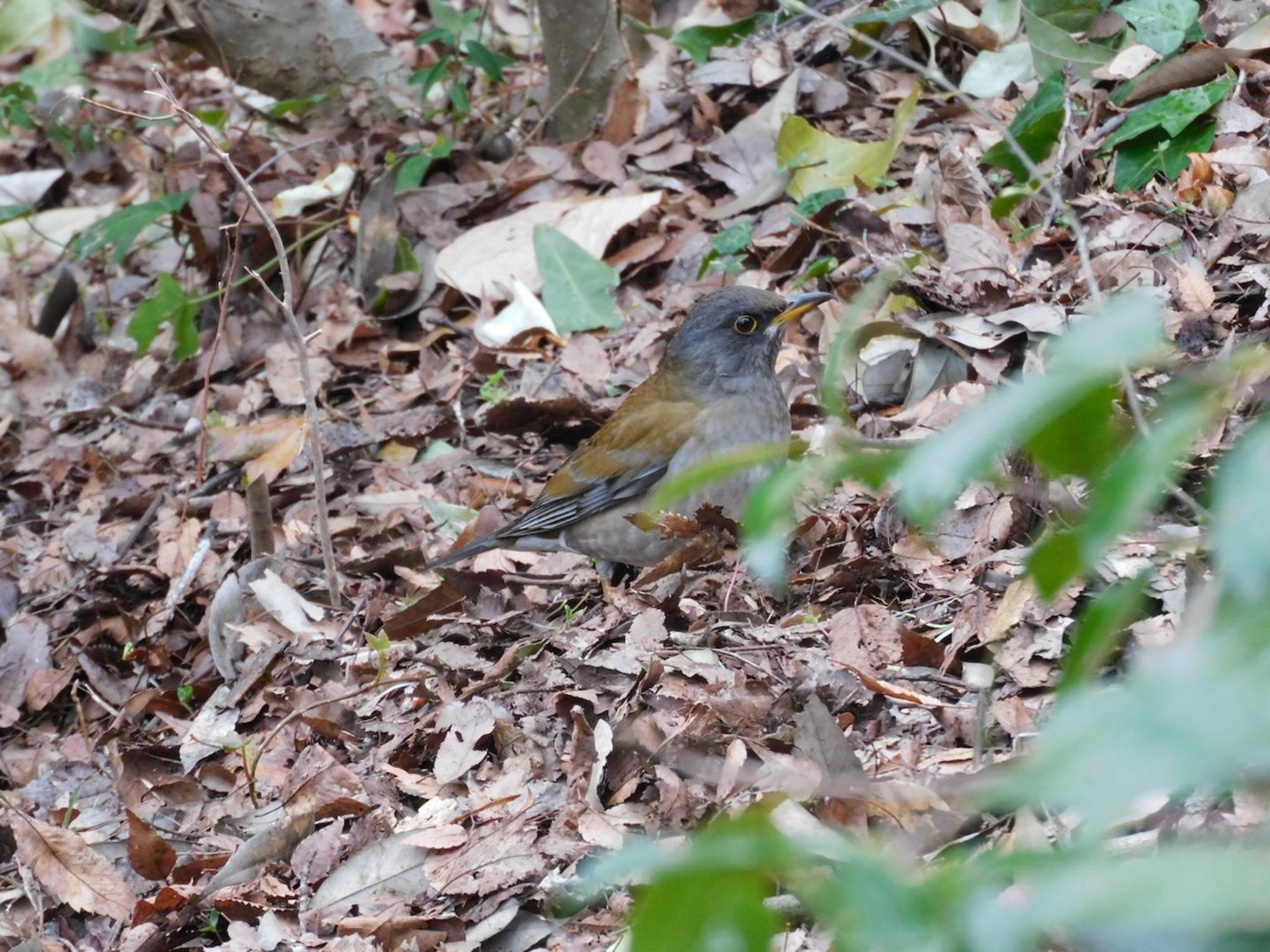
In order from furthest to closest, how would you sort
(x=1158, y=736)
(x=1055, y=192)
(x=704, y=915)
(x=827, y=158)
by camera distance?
(x=827, y=158), (x=1055, y=192), (x=704, y=915), (x=1158, y=736)

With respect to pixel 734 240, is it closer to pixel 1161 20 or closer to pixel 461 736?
pixel 1161 20

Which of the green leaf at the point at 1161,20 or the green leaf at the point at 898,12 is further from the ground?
the green leaf at the point at 1161,20

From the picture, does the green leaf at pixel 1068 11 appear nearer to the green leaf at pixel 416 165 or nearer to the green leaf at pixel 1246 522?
the green leaf at pixel 416 165

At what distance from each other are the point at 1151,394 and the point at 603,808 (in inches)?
93.4

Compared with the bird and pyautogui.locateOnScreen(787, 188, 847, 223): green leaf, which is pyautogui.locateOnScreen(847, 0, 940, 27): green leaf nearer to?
pyautogui.locateOnScreen(787, 188, 847, 223): green leaf

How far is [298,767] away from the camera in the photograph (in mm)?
4742

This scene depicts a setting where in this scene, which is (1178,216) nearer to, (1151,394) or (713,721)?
(1151,394)

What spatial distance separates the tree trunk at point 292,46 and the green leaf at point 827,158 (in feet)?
9.81

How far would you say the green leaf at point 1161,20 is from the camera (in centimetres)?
594

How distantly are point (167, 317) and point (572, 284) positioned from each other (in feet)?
7.67

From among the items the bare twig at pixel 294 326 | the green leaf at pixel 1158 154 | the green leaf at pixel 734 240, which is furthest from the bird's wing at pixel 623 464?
the green leaf at pixel 1158 154

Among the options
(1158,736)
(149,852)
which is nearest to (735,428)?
(149,852)

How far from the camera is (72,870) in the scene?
15.2ft

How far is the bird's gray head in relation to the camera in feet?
20.2
